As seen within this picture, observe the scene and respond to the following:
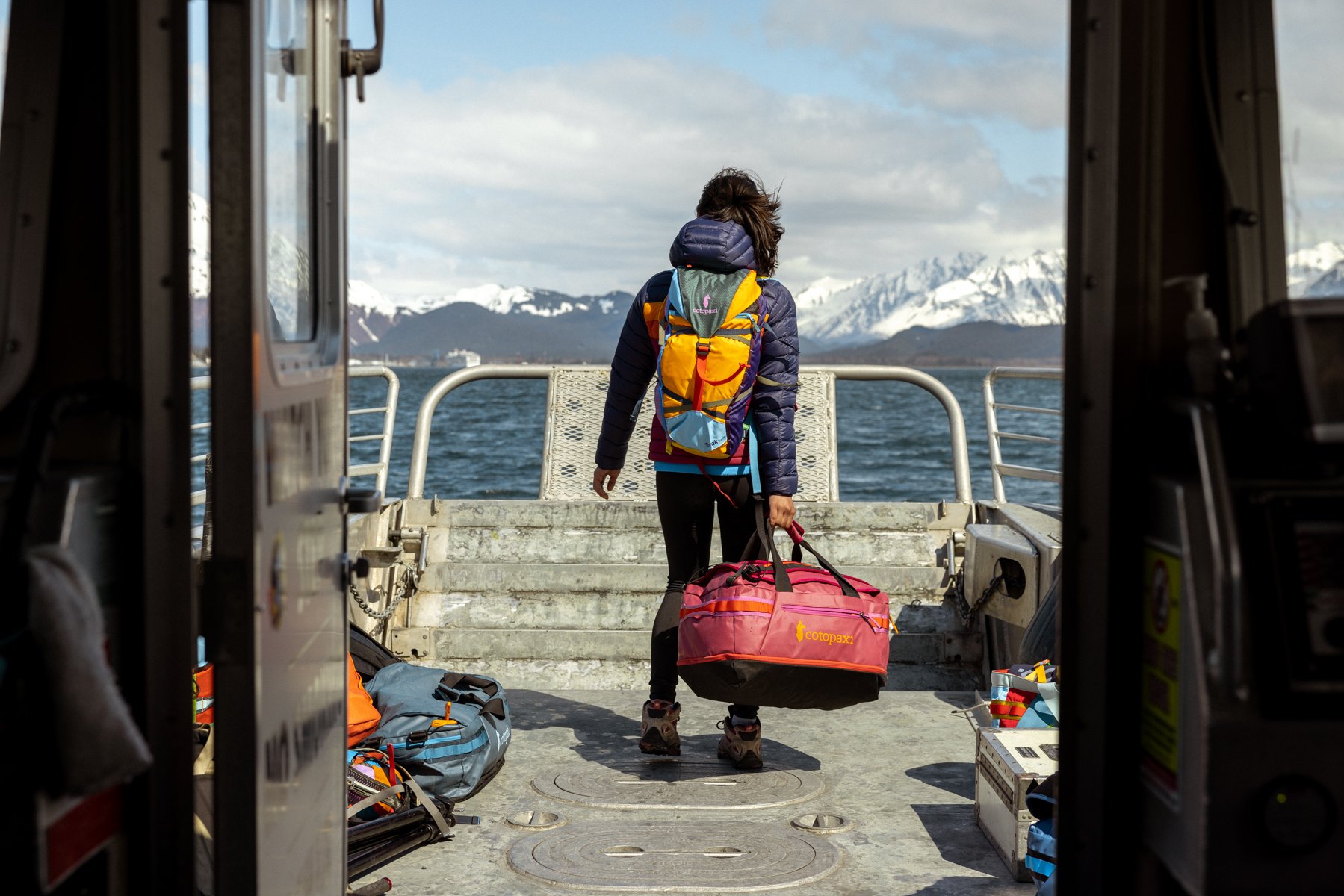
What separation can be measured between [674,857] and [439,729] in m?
1.04

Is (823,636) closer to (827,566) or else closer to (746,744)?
(827,566)

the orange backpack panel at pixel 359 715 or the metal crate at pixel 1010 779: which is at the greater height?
the orange backpack panel at pixel 359 715

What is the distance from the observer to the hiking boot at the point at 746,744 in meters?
4.89

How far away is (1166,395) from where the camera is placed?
2.22 metres

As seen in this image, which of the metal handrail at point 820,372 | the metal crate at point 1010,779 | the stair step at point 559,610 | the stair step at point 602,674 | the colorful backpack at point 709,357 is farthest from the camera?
the metal handrail at point 820,372

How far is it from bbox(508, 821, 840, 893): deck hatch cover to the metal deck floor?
31mm

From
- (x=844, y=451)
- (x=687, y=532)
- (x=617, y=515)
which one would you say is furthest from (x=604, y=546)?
(x=844, y=451)

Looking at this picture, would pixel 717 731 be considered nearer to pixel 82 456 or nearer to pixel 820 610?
pixel 820 610

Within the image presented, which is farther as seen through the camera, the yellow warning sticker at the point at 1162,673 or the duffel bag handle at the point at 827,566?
the duffel bag handle at the point at 827,566

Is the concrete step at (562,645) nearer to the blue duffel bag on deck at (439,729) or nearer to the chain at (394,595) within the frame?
the chain at (394,595)

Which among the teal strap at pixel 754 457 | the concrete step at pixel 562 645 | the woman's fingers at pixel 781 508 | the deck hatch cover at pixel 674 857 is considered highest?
the teal strap at pixel 754 457

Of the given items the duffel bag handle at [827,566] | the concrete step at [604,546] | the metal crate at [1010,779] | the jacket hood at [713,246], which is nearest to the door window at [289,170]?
the jacket hood at [713,246]

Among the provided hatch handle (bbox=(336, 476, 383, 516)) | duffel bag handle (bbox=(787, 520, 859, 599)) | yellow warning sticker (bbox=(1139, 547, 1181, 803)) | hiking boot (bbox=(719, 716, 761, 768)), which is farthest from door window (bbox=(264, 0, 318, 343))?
hiking boot (bbox=(719, 716, 761, 768))

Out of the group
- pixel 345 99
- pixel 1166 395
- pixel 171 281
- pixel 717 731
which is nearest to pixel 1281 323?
pixel 1166 395
